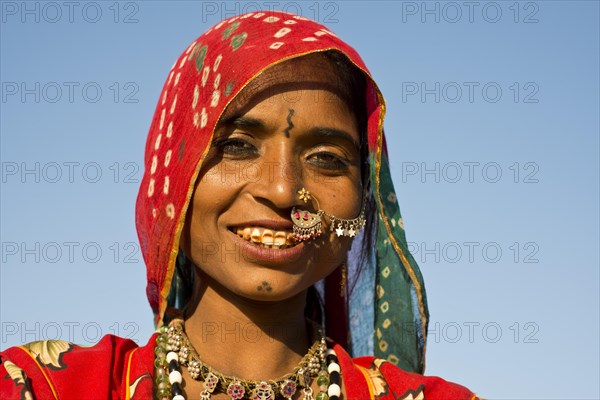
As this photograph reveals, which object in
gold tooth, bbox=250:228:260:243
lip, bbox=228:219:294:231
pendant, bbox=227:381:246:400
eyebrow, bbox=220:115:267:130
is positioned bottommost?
pendant, bbox=227:381:246:400

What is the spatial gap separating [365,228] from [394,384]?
71cm

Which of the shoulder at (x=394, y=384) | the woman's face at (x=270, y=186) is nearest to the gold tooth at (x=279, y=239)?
the woman's face at (x=270, y=186)

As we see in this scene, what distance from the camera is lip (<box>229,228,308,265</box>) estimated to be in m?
3.77

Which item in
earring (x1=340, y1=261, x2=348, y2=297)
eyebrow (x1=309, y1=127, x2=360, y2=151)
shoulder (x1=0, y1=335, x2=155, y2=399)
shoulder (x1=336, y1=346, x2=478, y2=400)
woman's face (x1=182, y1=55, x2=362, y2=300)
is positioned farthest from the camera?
earring (x1=340, y1=261, x2=348, y2=297)

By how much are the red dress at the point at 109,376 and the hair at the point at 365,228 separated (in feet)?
0.95

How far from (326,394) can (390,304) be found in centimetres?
63

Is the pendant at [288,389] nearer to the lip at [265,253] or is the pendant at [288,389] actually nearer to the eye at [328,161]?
the lip at [265,253]

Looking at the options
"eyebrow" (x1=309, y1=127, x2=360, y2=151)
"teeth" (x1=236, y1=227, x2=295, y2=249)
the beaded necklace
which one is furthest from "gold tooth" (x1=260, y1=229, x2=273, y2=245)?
the beaded necklace

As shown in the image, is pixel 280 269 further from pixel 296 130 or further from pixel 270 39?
pixel 270 39

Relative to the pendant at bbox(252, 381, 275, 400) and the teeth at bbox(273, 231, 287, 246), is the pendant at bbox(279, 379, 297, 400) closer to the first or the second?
the pendant at bbox(252, 381, 275, 400)

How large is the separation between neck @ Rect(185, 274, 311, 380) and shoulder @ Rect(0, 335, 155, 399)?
0.75 ft

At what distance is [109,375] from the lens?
3.81 m

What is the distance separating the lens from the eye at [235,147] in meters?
3.84

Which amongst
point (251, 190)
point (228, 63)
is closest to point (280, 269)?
point (251, 190)
